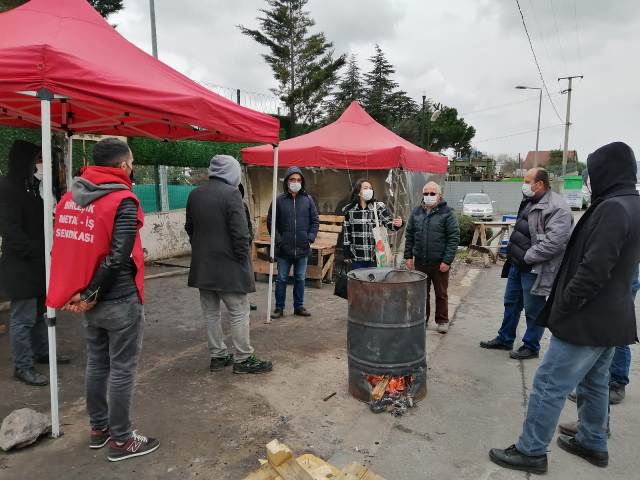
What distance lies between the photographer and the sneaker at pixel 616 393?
12.6 ft

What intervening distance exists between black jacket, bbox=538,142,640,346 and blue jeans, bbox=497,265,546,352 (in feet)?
5.86

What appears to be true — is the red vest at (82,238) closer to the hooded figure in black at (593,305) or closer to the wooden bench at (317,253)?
the hooded figure in black at (593,305)

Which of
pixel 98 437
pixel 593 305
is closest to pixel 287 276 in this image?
pixel 98 437

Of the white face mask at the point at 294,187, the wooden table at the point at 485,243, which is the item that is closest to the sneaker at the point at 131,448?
the white face mask at the point at 294,187

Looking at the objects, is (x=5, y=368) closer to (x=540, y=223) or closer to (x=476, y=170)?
(x=540, y=223)

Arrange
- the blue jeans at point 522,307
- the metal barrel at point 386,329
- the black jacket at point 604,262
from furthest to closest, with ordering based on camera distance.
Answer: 1. the blue jeans at point 522,307
2. the metal barrel at point 386,329
3. the black jacket at point 604,262

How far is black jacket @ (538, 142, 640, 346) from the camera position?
2.54m

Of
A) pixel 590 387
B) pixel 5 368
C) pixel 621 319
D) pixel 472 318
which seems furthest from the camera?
pixel 472 318

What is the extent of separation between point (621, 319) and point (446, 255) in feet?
8.67

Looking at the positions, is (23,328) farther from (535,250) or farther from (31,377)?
(535,250)

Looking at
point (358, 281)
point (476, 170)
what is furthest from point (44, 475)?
→ point (476, 170)

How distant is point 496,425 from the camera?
3.50m

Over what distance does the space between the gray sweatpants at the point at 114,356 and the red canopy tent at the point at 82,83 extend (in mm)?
425

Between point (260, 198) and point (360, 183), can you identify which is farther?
point (260, 198)
